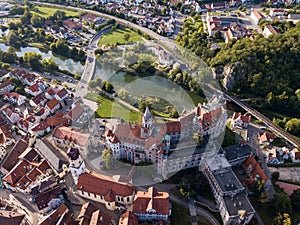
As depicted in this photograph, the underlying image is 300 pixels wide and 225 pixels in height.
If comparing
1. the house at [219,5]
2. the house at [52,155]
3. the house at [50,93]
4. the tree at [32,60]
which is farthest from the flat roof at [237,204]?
the house at [219,5]

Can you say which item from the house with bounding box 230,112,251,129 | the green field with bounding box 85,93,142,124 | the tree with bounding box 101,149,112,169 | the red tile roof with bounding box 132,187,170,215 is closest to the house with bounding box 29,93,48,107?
the green field with bounding box 85,93,142,124

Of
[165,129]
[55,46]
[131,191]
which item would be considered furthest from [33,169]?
[55,46]

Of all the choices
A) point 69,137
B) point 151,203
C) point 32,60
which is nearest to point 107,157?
point 69,137

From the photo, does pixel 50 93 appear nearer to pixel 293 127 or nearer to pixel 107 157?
pixel 107 157

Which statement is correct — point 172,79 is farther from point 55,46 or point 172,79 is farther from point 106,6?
point 106,6

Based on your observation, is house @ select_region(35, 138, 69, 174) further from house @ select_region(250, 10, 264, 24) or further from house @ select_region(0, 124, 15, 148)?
house @ select_region(250, 10, 264, 24)
